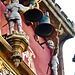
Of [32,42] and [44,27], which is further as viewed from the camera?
[32,42]

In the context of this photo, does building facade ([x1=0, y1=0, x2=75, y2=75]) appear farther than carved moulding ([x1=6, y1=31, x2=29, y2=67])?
No

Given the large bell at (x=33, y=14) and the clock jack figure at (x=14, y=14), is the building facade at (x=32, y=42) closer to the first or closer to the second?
the large bell at (x=33, y=14)

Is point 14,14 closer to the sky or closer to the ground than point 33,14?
closer to the ground

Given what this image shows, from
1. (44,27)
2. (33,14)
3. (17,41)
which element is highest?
(33,14)

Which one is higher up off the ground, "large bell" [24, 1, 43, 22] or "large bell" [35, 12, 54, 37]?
"large bell" [24, 1, 43, 22]

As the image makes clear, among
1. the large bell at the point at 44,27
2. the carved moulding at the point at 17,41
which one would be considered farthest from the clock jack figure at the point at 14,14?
the large bell at the point at 44,27

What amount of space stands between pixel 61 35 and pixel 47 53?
1290 mm

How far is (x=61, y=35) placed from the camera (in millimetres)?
15938

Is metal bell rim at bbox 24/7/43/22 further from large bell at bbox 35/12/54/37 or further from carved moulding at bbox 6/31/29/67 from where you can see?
carved moulding at bbox 6/31/29/67

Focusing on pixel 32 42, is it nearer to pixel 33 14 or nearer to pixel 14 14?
pixel 33 14

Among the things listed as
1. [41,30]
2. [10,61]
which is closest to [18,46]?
[10,61]

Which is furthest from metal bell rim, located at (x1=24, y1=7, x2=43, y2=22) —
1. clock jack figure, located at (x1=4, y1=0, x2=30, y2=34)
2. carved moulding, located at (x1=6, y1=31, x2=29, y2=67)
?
carved moulding, located at (x1=6, y1=31, x2=29, y2=67)

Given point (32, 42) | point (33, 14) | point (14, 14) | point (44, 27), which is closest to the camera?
point (14, 14)

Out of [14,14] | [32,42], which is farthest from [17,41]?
[32,42]
